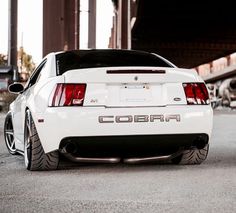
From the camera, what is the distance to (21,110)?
6.62 m

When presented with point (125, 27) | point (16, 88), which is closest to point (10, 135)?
point (16, 88)

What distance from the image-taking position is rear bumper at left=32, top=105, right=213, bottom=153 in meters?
5.53

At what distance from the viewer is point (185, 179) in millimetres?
5332

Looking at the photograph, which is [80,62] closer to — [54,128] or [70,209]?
[54,128]

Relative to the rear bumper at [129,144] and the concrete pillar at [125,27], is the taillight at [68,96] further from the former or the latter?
the concrete pillar at [125,27]

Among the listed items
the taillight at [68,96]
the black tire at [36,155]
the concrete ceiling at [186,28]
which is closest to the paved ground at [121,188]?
the black tire at [36,155]

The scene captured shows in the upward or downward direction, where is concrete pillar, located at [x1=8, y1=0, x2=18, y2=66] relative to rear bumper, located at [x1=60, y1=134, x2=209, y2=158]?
upward

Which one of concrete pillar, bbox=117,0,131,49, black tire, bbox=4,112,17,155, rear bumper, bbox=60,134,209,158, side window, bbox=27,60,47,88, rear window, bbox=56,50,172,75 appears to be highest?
concrete pillar, bbox=117,0,131,49

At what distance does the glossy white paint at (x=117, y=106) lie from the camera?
554 centimetres

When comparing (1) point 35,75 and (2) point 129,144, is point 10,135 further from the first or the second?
(2) point 129,144

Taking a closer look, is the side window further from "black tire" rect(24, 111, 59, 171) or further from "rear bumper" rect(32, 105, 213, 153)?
"rear bumper" rect(32, 105, 213, 153)

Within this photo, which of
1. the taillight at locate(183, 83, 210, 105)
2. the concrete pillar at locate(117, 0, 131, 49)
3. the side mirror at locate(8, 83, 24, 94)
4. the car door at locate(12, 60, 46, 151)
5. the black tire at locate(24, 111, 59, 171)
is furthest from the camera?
the concrete pillar at locate(117, 0, 131, 49)

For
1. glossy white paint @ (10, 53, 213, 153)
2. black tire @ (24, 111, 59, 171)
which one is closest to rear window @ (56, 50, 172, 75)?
glossy white paint @ (10, 53, 213, 153)

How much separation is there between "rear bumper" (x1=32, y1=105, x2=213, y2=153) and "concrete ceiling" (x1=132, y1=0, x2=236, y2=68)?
45006mm
